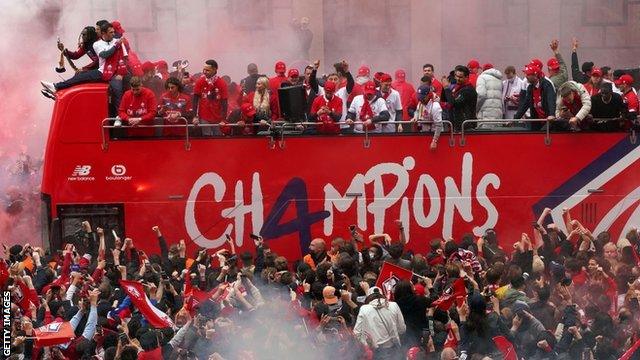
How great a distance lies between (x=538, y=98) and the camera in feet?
64.5

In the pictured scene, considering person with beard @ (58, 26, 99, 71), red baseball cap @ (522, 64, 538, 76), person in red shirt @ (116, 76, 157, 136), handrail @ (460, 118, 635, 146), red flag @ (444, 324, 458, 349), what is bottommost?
red flag @ (444, 324, 458, 349)

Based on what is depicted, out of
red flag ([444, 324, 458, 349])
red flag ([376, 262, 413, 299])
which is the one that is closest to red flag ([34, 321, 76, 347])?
red flag ([376, 262, 413, 299])

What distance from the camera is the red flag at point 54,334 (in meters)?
15.0

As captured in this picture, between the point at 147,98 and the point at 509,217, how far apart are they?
13.3ft

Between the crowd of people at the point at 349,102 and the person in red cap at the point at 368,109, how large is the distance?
0.04ft

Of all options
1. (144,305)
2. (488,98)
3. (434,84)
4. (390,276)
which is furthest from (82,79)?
(390,276)

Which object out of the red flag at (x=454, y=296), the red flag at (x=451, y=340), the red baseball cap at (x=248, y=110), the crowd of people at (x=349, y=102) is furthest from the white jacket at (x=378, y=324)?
the red baseball cap at (x=248, y=110)

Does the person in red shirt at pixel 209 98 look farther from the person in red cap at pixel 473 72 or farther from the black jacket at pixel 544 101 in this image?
the black jacket at pixel 544 101

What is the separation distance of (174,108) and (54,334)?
5.04 m

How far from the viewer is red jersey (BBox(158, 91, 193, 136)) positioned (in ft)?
64.5

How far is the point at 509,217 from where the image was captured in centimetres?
1961

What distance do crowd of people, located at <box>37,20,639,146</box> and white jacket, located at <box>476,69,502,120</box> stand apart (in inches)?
0.4

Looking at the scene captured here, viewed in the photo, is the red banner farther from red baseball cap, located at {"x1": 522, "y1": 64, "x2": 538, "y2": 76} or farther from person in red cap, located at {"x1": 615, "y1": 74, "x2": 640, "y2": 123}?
red baseball cap, located at {"x1": 522, "y1": 64, "x2": 538, "y2": 76}

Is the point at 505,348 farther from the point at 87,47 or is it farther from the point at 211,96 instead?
the point at 87,47
